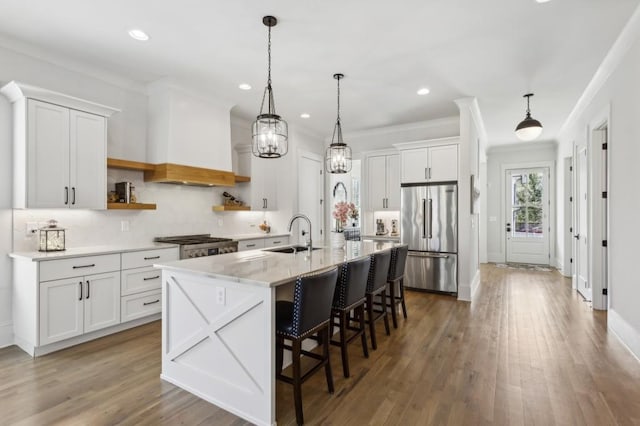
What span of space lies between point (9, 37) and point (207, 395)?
3.65 metres

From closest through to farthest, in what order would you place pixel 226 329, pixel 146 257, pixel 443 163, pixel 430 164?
pixel 226 329, pixel 146 257, pixel 443 163, pixel 430 164

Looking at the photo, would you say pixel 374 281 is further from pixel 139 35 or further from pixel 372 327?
pixel 139 35

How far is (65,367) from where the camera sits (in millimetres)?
2795

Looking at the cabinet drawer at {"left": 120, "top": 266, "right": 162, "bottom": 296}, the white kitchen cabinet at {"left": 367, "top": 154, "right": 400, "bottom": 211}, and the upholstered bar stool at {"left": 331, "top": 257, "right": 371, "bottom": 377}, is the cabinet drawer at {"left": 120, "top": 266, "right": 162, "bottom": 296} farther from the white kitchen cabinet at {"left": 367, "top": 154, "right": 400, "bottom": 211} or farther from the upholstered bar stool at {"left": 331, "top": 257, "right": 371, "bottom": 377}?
the white kitchen cabinet at {"left": 367, "top": 154, "right": 400, "bottom": 211}

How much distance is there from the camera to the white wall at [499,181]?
313 inches

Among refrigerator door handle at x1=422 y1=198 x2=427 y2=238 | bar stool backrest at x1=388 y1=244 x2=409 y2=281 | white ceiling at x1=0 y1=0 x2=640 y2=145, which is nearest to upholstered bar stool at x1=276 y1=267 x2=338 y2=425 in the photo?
bar stool backrest at x1=388 y1=244 x2=409 y2=281

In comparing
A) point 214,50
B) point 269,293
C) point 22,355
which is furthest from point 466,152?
point 22,355

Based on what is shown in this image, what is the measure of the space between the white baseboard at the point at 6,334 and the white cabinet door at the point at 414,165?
524 cm

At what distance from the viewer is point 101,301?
3.38 metres

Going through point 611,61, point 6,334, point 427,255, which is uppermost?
point 611,61

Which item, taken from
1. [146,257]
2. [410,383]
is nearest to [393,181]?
[410,383]

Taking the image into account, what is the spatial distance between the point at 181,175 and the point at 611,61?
4.94 metres

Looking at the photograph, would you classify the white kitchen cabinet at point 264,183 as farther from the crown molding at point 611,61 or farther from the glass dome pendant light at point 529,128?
the crown molding at point 611,61

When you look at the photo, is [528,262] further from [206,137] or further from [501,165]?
[206,137]
